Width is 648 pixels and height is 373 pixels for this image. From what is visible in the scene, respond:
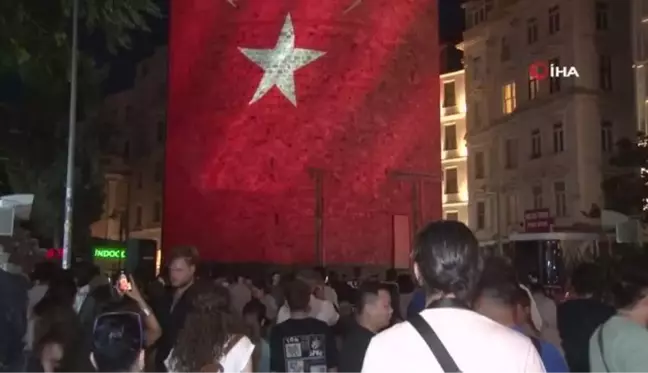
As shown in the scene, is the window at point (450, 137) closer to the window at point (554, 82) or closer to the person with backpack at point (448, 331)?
the window at point (554, 82)

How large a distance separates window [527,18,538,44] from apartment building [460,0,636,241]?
0.06 meters

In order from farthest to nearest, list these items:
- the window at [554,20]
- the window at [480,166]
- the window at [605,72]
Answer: the window at [480,166], the window at [554,20], the window at [605,72]

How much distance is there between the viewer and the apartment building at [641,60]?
31969 millimetres

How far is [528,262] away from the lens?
25578 mm

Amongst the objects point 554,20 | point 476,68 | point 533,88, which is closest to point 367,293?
point 554,20

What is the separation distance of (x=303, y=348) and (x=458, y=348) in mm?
3441

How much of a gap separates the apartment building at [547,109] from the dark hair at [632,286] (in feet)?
101

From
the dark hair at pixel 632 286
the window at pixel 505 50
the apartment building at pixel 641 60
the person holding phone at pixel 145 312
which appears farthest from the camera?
the window at pixel 505 50

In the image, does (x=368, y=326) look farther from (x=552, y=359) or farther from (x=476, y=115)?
(x=476, y=115)

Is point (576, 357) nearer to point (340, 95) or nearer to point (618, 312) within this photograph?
point (618, 312)

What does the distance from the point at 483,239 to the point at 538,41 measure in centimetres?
959

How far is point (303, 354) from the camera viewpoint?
246 inches

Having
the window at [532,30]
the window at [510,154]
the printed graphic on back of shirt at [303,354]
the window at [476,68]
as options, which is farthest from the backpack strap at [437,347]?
the window at [476,68]

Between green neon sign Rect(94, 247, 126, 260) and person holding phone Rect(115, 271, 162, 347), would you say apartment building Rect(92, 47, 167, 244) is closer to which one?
green neon sign Rect(94, 247, 126, 260)
